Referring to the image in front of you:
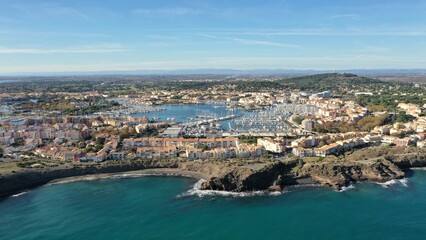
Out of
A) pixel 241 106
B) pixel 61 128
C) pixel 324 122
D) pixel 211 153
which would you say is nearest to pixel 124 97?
pixel 241 106

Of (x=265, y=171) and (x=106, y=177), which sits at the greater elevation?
(x=265, y=171)

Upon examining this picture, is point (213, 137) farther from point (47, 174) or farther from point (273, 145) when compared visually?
point (47, 174)

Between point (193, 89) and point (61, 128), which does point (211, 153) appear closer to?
point (61, 128)

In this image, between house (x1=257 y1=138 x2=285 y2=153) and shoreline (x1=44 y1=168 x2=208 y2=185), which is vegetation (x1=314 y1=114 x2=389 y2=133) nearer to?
house (x1=257 y1=138 x2=285 y2=153)

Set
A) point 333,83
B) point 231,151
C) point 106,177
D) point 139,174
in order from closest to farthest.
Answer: point 106,177 → point 139,174 → point 231,151 → point 333,83

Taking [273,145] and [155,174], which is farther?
[273,145]

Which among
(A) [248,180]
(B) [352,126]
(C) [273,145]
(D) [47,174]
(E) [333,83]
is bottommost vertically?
(D) [47,174]

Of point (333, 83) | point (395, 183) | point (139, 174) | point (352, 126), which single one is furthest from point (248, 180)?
point (333, 83)

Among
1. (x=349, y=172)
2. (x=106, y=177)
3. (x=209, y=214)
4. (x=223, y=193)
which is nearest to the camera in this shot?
(x=209, y=214)

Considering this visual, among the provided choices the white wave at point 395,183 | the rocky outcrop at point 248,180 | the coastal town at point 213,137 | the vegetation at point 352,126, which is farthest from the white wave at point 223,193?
the vegetation at point 352,126

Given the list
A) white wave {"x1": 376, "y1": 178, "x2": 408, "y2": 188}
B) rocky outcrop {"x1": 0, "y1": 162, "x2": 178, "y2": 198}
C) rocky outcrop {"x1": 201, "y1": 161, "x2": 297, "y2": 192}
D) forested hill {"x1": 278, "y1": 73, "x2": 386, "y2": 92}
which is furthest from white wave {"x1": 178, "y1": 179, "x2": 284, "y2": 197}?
forested hill {"x1": 278, "y1": 73, "x2": 386, "y2": 92}
